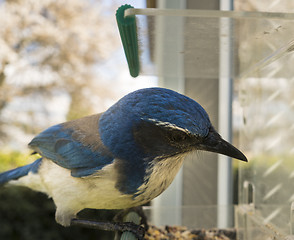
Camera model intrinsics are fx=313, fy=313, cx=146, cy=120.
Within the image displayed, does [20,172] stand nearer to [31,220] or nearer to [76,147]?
[76,147]

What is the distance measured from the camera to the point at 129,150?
116 cm

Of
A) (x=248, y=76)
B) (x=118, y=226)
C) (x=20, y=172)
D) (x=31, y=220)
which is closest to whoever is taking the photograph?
(x=118, y=226)

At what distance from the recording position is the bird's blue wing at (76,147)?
4.02 ft

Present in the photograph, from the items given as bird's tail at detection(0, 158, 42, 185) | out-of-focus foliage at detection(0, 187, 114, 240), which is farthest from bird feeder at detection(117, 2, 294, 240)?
out-of-focus foliage at detection(0, 187, 114, 240)

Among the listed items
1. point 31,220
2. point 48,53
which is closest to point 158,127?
point 31,220

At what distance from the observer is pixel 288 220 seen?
3.71 ft

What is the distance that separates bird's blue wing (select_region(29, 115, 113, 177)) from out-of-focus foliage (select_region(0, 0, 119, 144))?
13.1ft

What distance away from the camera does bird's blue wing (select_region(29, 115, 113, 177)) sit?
1.23 metres

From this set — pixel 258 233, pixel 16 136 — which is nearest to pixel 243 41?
pixel 258 233

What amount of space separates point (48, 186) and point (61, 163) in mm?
186

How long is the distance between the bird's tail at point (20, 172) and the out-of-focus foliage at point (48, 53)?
364cm

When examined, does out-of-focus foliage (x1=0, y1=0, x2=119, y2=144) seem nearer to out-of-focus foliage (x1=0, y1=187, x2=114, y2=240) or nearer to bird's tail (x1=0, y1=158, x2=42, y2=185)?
out-of-focus foliage (x1=0, y1=187, x2=114, y2=240)

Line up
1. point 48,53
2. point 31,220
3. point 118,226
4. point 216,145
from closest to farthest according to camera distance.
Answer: point 216,145
point 118,226
point 31,220
point 48,53

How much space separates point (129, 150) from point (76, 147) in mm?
302
